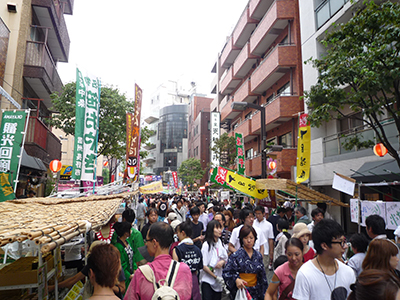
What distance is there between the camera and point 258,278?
4.14 meters

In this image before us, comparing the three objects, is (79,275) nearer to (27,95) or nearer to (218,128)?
(27,95)

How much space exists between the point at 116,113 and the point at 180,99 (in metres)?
82.7

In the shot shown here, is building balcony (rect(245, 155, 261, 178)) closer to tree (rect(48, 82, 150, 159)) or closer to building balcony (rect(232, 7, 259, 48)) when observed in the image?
tree (rect(48, 82, 150, 159))

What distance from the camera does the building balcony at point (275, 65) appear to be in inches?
742

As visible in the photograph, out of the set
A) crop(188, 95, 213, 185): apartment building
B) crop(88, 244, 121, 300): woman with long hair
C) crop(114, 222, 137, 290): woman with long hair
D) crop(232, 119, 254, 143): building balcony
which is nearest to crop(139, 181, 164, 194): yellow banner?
crop(232, 119, 254, 143): building balcony

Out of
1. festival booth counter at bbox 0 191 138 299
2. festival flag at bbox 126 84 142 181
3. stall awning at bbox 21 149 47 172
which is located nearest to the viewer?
festival booth counter at bbox 0 191 138 299

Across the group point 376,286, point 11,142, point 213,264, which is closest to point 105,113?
point 11,142

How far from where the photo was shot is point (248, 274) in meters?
4.10

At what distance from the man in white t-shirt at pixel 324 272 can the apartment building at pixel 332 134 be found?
9.99 m

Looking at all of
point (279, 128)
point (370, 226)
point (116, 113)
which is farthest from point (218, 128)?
point (370, 226)

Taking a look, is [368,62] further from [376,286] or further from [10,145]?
[10,145]

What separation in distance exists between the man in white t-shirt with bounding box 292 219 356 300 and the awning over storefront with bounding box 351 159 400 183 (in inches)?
324

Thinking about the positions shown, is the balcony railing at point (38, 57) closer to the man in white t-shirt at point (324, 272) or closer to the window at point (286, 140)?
the window at point (286, 140)

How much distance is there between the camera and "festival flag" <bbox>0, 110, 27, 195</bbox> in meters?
9.38
